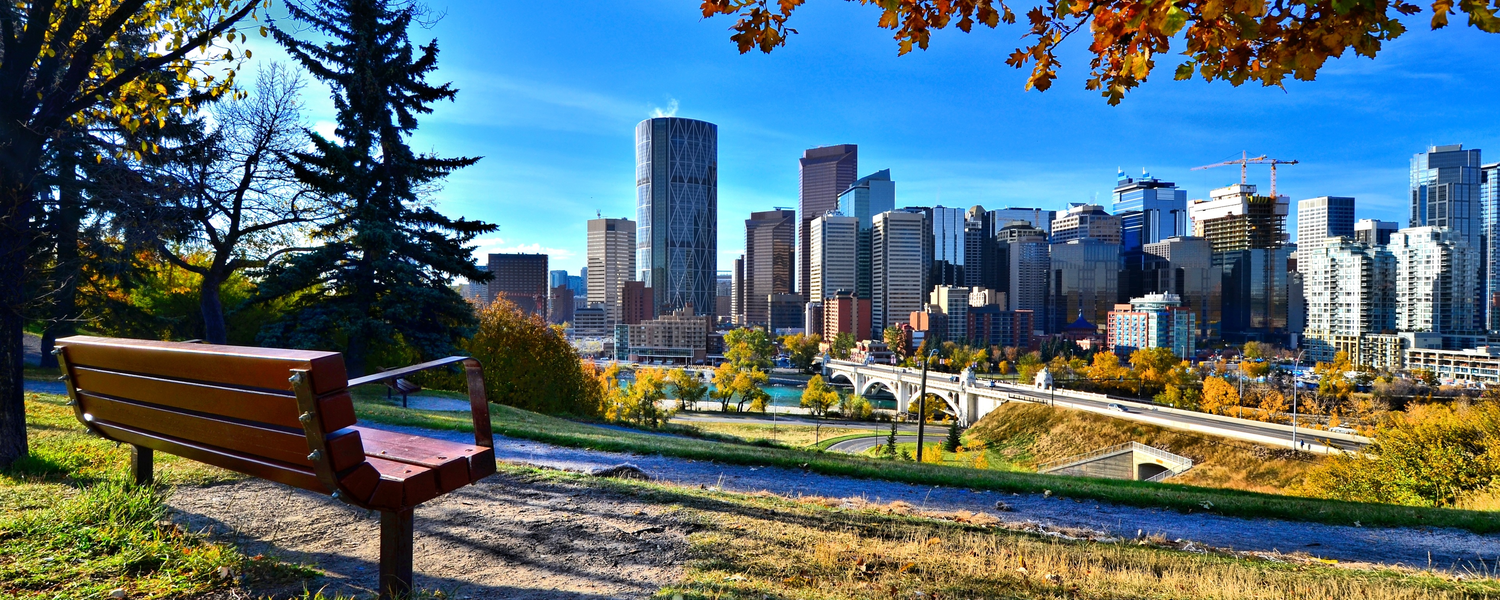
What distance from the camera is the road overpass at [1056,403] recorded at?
30536 mm

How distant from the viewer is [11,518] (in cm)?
324

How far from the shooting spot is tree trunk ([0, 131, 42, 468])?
4.62m

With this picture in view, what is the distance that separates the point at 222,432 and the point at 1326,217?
234178mm

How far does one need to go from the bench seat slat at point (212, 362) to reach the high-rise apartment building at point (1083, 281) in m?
155

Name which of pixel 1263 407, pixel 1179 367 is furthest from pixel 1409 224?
pixel 1263 407

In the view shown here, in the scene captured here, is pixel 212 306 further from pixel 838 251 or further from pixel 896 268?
pixel 838 251

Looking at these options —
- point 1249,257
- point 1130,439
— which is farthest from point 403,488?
point 1249,257

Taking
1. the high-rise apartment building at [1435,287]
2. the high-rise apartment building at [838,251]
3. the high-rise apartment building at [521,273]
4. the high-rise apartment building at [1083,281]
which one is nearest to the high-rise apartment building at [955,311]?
the high-rise apartment building at [1083,281]

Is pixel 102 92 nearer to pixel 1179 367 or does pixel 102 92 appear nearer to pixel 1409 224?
pixel 1179 367

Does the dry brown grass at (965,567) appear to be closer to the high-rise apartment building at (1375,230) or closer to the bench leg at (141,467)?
the bench leg at (141,467)

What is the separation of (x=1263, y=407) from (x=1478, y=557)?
5274 centimetres

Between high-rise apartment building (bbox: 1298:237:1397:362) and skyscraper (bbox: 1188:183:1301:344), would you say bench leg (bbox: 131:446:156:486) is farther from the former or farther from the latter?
skyscraper (bbox: 1188:183:1301:344)

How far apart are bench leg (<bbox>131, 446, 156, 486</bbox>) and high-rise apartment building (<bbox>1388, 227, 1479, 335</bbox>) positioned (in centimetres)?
12825

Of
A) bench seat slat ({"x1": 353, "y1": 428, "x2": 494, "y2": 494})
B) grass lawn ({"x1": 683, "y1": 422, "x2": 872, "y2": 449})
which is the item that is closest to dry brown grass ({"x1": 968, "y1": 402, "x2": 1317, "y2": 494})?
grass lawn ({"x1": 683, "y1": 422, "x2": 872, "y2": 449})
